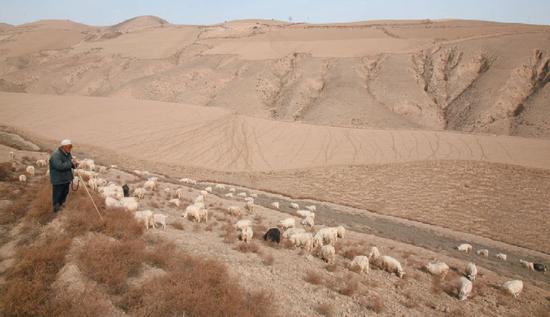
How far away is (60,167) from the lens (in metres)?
8.23

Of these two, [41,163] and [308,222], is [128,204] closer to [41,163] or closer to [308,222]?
[308,222]

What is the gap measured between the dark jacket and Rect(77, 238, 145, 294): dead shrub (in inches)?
82.7

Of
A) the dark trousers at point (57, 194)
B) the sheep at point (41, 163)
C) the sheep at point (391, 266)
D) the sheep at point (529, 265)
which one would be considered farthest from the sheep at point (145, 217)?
the sheep at point (529, 265)

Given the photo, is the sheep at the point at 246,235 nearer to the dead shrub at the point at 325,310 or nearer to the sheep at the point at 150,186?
the dead shrub at the point at 325,310

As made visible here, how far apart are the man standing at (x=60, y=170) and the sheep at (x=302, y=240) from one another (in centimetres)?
599

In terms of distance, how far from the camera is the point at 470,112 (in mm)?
36344

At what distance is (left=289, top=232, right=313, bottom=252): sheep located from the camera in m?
10.5

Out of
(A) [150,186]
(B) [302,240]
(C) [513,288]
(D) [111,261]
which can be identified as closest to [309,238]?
(B) [302,240]

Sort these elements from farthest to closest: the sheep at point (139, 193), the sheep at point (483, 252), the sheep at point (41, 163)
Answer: the sheep at point (41, 163), the sheep at point (483, 252), the sheep at point (139, 193)

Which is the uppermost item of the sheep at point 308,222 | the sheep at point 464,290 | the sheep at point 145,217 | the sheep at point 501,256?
the sheep at point 145,217

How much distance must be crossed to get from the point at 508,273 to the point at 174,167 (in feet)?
67.9

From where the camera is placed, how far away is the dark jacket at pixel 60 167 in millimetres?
8219

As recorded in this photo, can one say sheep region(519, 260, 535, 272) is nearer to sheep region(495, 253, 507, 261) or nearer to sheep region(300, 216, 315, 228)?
sheep region(495, 253, 507, 261)

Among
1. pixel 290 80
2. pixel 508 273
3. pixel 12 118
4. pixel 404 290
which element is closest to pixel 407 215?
pixel 508 273
